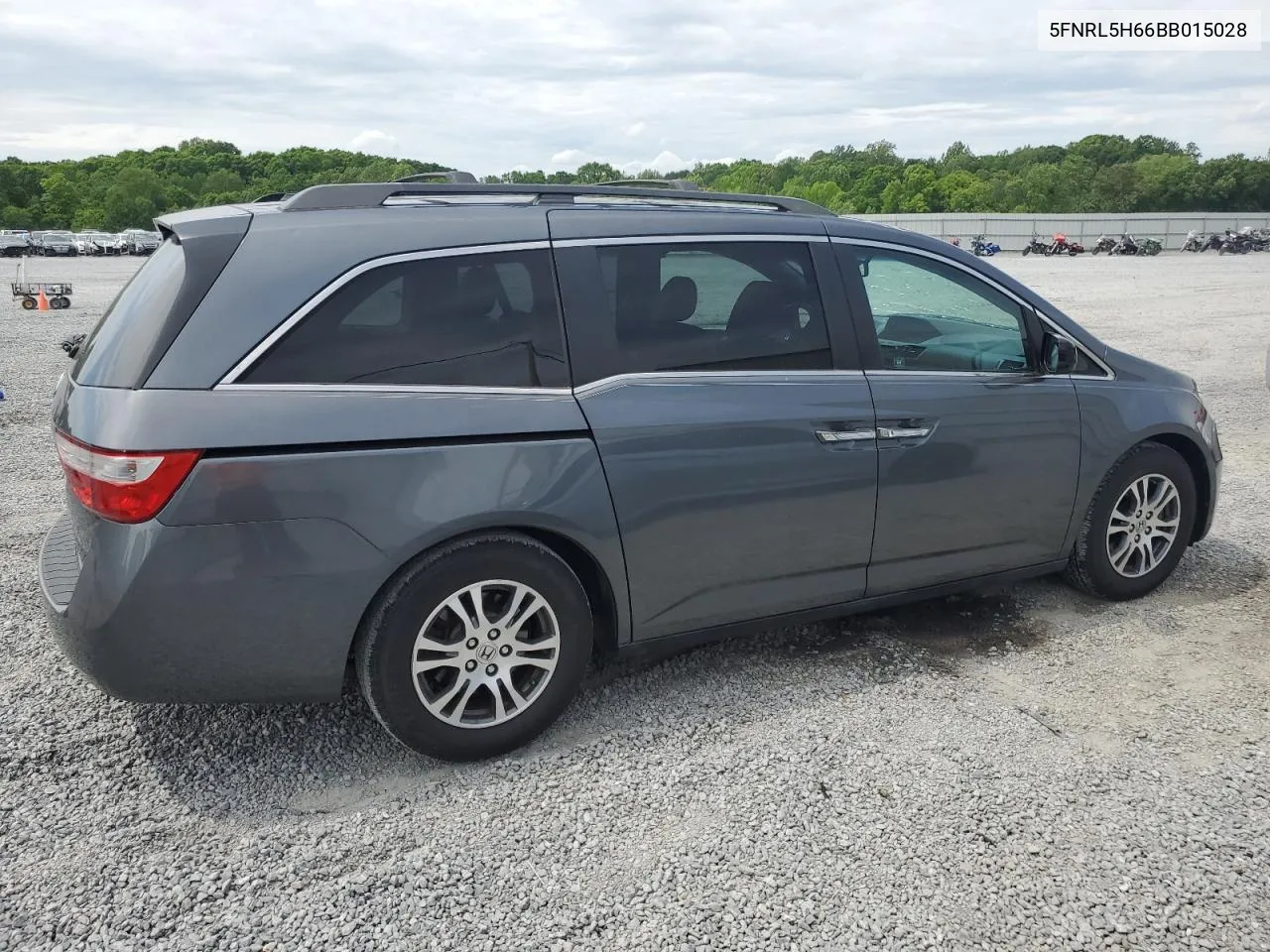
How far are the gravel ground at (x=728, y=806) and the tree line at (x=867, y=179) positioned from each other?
87931mm

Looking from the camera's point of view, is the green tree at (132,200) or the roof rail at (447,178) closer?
the roof rail at (447,178)

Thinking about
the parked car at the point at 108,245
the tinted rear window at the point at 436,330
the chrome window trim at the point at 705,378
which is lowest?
the parked car at the point at 108,245

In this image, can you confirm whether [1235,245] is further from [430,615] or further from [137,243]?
[430,615]

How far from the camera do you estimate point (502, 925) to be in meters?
2.67

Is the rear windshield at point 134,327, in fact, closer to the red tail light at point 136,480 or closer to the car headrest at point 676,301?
the red tail light at point 136,480

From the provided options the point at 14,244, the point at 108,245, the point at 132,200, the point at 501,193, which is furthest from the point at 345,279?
the point at 132,200

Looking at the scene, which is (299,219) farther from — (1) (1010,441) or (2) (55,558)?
(1) (1010,441)

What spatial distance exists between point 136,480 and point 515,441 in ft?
3.61

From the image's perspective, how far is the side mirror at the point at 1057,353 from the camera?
14.4 feet

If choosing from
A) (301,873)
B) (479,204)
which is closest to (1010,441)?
(479,204)

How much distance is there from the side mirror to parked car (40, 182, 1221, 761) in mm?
11

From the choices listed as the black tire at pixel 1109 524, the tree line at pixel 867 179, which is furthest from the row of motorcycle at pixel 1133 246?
the black tire at pixel 1109 524

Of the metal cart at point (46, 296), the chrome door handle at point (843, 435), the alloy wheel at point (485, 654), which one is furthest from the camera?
the metal cart at point (46, 296)

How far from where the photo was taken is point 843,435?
152 inches
